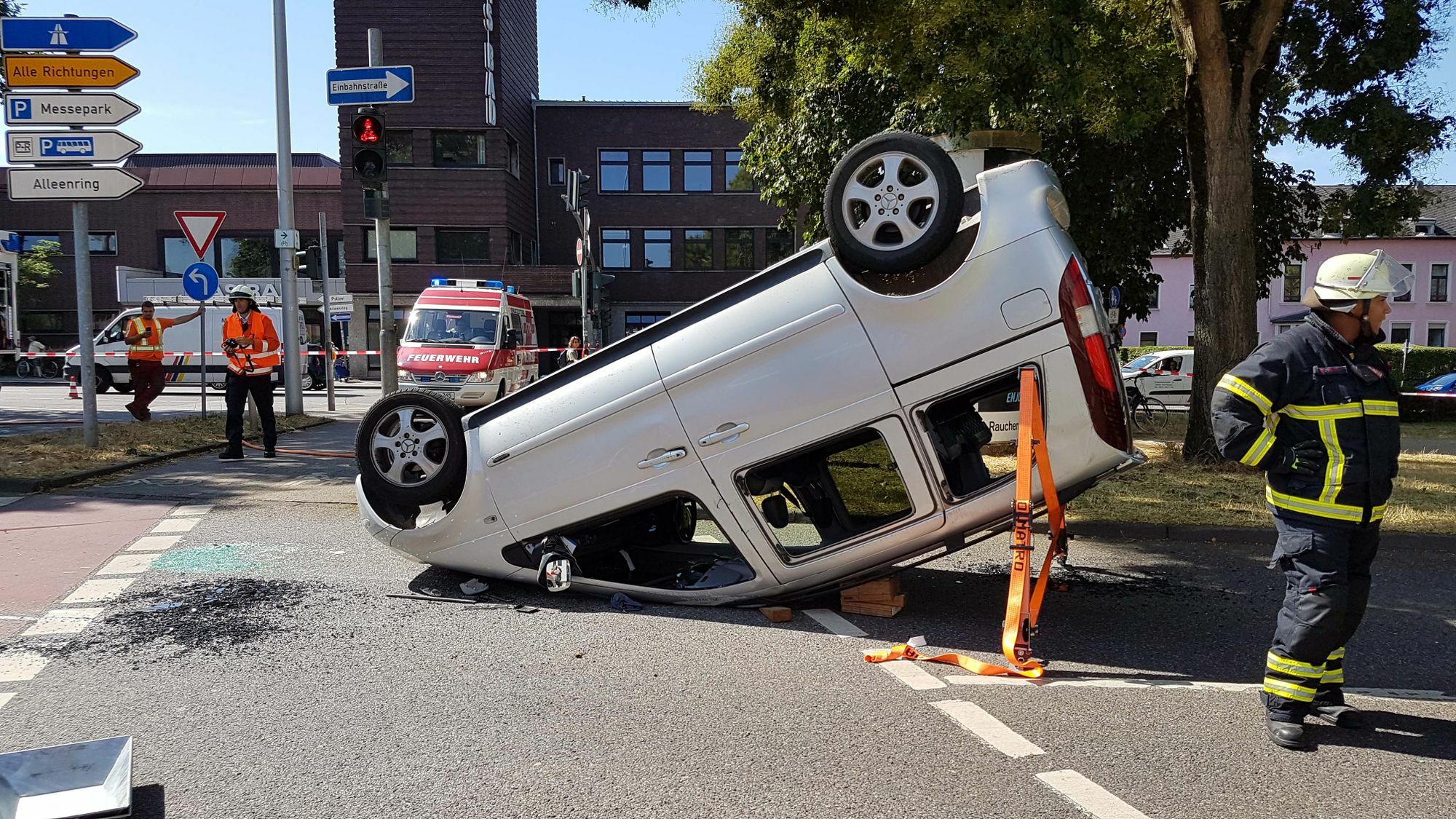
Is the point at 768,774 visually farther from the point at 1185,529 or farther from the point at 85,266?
the point at 85,266

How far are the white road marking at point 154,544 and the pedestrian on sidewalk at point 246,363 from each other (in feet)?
12.9

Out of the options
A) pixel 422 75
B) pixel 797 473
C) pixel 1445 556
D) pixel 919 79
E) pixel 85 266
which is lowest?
pixel 1445 556

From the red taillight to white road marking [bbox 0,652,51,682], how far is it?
4.75 meters

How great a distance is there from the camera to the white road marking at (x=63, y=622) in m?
5.07

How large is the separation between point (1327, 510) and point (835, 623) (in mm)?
2410

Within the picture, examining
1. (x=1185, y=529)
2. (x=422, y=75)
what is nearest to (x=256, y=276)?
(x=422, y=75)

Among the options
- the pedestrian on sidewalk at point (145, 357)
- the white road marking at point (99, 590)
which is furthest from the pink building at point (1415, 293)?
the white road marking at point (99, 590)

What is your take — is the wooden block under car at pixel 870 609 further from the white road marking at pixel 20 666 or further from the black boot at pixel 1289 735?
the white road marking at pixel 20 666

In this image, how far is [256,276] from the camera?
Result: 45.1 m

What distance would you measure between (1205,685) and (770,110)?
12.0 meters

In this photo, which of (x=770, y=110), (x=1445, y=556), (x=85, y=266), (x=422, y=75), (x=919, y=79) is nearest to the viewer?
(x=1445, y=556)

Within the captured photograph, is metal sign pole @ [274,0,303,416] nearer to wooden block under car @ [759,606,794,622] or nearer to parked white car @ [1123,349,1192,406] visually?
wooden block under car @ [759,606,794,622]

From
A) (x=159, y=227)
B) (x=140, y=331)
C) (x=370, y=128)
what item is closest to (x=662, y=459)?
(x=370, y=128)

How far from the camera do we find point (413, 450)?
5.84 metres
